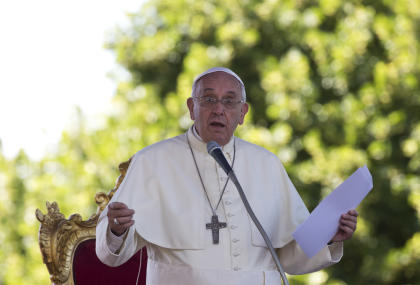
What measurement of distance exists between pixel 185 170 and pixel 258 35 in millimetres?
8892

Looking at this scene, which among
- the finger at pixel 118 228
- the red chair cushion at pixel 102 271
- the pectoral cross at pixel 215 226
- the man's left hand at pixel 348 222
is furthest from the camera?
the red chair cushion at pixel 102 271

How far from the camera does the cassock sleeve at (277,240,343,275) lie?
3270mm

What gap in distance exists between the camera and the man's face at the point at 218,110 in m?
3.24

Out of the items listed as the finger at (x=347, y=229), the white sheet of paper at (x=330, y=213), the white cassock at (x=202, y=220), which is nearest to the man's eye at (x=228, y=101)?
the white cassock at (x=202, y=220)

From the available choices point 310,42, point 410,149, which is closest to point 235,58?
point 310,42

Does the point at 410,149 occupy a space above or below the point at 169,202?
above

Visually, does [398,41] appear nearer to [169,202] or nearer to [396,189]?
[396,189]

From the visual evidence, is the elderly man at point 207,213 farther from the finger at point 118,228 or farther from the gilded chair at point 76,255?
the gilded chair at point 76,255

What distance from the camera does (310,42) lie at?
1127 cm

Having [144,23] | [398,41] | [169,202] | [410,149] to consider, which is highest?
A: [144,23]

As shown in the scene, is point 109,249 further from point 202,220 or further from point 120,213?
point 202,220

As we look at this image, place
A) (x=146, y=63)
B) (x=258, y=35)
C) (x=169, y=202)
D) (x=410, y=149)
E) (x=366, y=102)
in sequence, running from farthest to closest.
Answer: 1. (x=146, y=63)
2. (x=258, y=35)
3. (x=366, y=102)
4. (x=410, y=149)
5. (x=169, y=202)

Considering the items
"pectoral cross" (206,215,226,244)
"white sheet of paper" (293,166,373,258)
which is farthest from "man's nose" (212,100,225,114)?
"white sheet of paper" (293,166,373,258)

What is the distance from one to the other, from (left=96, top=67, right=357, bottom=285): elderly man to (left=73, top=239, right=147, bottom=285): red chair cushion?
25.6 inches
